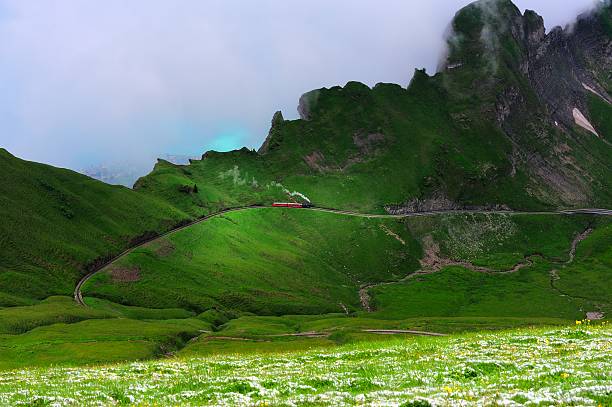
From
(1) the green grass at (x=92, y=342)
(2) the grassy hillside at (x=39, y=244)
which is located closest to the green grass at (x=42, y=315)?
(1) the green grass at (x=92, y=342)

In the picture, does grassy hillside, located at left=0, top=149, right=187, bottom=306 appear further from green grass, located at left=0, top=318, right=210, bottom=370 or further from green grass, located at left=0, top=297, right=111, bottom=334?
green grass, located at left=0, top=318, right=210, bottom=370

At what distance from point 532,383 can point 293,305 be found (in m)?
170

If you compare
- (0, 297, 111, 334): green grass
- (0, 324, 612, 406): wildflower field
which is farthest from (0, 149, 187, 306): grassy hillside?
(0, 324, 612, 406): wildflower field

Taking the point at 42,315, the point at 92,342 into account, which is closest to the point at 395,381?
the point at 92,342

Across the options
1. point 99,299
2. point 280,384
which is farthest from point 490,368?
point 99,299

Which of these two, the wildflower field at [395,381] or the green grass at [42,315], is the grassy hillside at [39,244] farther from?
the wildflower field at [395,381]

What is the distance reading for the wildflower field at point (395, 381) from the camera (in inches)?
687

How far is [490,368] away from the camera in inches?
1014

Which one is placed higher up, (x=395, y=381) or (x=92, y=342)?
(x=395, y=381)

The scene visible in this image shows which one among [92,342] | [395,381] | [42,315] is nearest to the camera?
[395,381]

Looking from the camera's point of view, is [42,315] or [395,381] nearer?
[395,381]

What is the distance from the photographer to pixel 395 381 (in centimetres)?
2336

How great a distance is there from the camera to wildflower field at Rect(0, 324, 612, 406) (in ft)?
57.2

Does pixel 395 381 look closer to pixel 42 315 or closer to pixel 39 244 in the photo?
pixel 42 315
